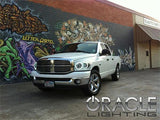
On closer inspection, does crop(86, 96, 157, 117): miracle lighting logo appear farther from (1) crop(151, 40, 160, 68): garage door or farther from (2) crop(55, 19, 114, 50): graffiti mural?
(1) crop(151, 40, 160, 68): garage door

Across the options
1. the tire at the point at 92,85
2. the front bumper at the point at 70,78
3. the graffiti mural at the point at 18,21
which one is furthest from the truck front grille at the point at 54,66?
the graffiti mural at the point at 18,21

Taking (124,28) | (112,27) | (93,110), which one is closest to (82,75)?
(93,110)

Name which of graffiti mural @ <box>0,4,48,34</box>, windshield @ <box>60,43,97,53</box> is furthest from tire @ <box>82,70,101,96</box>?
graffiti mural @ <box>0,4,48,34</box>

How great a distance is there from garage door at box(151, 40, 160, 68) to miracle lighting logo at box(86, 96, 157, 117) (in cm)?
1578

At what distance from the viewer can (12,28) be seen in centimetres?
746

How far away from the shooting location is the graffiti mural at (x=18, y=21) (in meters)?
7.27

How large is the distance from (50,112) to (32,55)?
17.8 ft

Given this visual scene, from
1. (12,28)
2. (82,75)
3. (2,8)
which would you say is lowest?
(82,75)

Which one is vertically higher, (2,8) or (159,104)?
(2,8)

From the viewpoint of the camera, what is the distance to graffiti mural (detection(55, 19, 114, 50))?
9.64 meters

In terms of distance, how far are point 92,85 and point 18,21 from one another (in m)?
5.64

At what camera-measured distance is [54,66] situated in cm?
431

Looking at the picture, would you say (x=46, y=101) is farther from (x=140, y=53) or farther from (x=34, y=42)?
(x=140, y=53)

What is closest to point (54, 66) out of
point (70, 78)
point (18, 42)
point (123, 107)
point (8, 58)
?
point (70, 78)
